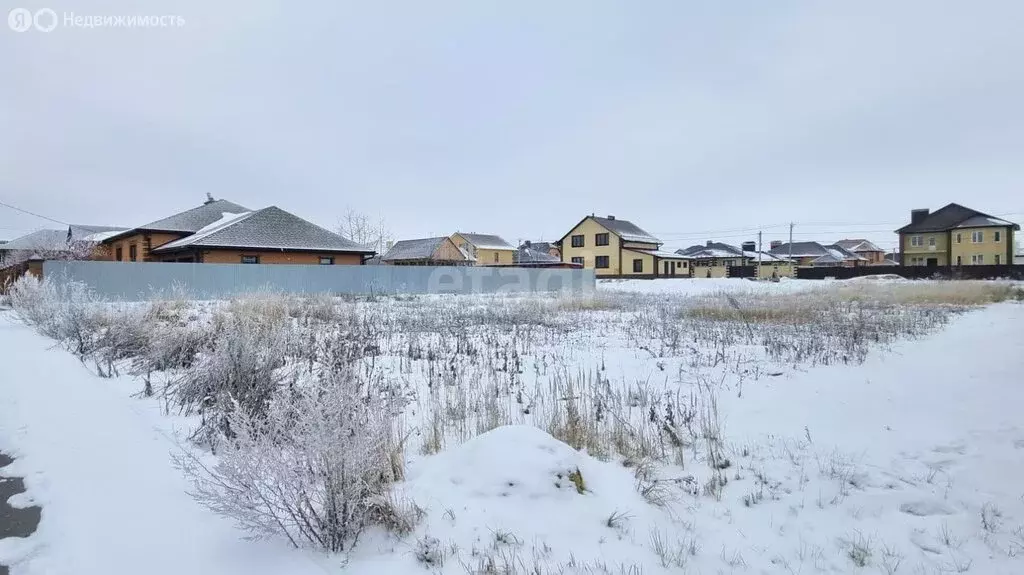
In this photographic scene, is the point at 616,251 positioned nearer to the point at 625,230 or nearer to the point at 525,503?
the point at 625,230

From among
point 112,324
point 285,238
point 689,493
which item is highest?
point 285,238

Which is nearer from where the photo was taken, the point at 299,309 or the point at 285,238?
the point at 299,309

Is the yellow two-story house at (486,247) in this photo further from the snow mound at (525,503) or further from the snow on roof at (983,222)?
the snow mound at (525,503)

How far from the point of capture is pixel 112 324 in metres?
7.30

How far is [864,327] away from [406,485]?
926 cm

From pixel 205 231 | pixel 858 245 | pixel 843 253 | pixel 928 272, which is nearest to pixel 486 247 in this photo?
pixel 205 231

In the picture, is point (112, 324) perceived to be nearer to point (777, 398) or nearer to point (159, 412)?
point (159, 412)

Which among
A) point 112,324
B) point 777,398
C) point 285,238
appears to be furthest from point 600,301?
point 285,238

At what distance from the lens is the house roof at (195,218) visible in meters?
25.9

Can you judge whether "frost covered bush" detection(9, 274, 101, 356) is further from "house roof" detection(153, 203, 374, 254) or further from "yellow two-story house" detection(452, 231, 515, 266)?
"yellow two-story house" detection(452, 231, 515, 266)

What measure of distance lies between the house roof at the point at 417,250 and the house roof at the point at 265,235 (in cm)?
1419

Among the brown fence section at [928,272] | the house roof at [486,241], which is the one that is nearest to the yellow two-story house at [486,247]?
the house roof at [486,241]

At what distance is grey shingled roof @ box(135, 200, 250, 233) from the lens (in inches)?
1024

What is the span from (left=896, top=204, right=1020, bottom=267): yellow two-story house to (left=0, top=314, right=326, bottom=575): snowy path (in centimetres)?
5227
